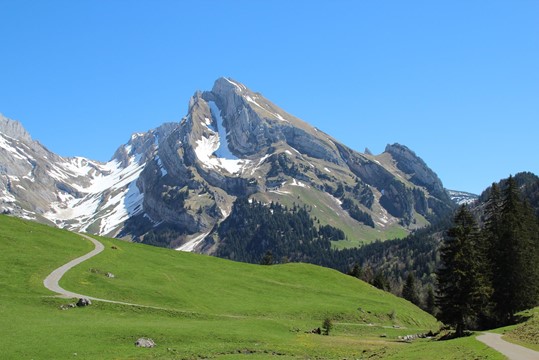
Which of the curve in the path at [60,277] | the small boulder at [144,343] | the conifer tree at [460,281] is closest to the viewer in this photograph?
the small boulder at [144,343]

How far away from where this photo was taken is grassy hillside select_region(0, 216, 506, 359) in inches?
1802

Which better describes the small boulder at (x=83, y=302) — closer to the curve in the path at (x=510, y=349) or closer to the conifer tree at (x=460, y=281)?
the conifer tree at (x=460, y=281)

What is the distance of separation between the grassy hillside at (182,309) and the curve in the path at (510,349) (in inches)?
77.8

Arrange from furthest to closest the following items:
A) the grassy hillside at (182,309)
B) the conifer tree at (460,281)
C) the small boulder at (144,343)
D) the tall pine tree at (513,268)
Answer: the tall pine tree at (513,268) → the conifer tree at (460,281) → the small boulder at (144,343) → the grassy hillside at (182,309)

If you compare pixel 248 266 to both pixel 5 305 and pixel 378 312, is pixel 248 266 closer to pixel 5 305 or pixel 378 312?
pixel 378 312

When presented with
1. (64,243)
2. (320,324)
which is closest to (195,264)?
(64,243)

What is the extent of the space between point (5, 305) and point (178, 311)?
20.9 m

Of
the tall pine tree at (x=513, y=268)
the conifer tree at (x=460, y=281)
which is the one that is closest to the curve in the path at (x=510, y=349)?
the conifer tree at (x=460, y=281)

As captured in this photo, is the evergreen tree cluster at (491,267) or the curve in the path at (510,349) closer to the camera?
the curve in the path at (510,349)

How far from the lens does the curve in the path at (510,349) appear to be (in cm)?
3419

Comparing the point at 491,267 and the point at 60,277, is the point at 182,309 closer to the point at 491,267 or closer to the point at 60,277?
the point at 60,277

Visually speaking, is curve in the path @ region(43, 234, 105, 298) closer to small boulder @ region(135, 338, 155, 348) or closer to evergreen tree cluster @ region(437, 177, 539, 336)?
small boulder @ region(135, 338, 155, 348)

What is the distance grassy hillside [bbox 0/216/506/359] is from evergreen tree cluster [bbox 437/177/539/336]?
1001 centimetres

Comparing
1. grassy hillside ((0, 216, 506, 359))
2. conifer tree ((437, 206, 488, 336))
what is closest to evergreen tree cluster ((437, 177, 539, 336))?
conifer tree ((437, 206, 488, 336))
